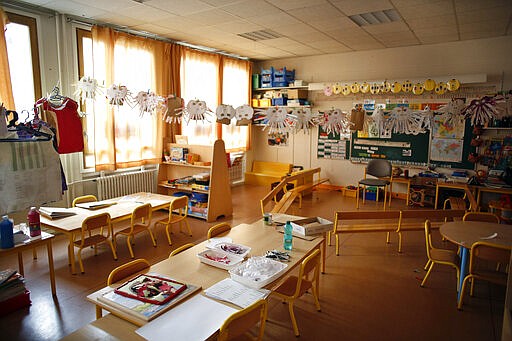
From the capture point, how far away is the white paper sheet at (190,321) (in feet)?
5.62

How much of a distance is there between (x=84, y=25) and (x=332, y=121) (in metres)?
4.22

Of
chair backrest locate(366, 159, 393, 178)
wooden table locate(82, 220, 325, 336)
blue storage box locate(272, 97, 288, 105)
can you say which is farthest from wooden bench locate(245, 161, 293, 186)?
wooden table locate(82, 220, 325, 336)

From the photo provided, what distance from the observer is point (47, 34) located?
498cm

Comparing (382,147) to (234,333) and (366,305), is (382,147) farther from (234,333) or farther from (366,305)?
(234,333)

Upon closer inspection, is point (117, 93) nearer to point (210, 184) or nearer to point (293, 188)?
point (210, 184)

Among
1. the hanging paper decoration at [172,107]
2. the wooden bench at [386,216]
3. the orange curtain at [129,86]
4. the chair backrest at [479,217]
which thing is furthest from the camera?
the orange curtain at [129,86]

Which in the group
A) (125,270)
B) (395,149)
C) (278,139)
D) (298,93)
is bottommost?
(125,270)

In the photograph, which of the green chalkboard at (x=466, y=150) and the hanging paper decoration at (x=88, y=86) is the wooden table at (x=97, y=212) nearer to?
the hanging paper decoration at (x=88, y=86)

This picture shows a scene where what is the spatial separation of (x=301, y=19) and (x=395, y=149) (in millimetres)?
3927

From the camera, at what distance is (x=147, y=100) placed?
519 centimetres

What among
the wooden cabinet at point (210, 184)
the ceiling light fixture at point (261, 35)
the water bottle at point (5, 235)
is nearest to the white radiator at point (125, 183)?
the wooden cabinet at point (210, 184)

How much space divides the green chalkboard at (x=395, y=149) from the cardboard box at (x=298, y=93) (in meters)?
1.62

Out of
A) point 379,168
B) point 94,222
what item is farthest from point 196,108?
point 379,168

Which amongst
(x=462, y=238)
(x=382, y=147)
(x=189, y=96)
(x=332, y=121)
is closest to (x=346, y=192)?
(x=382, y=147)
